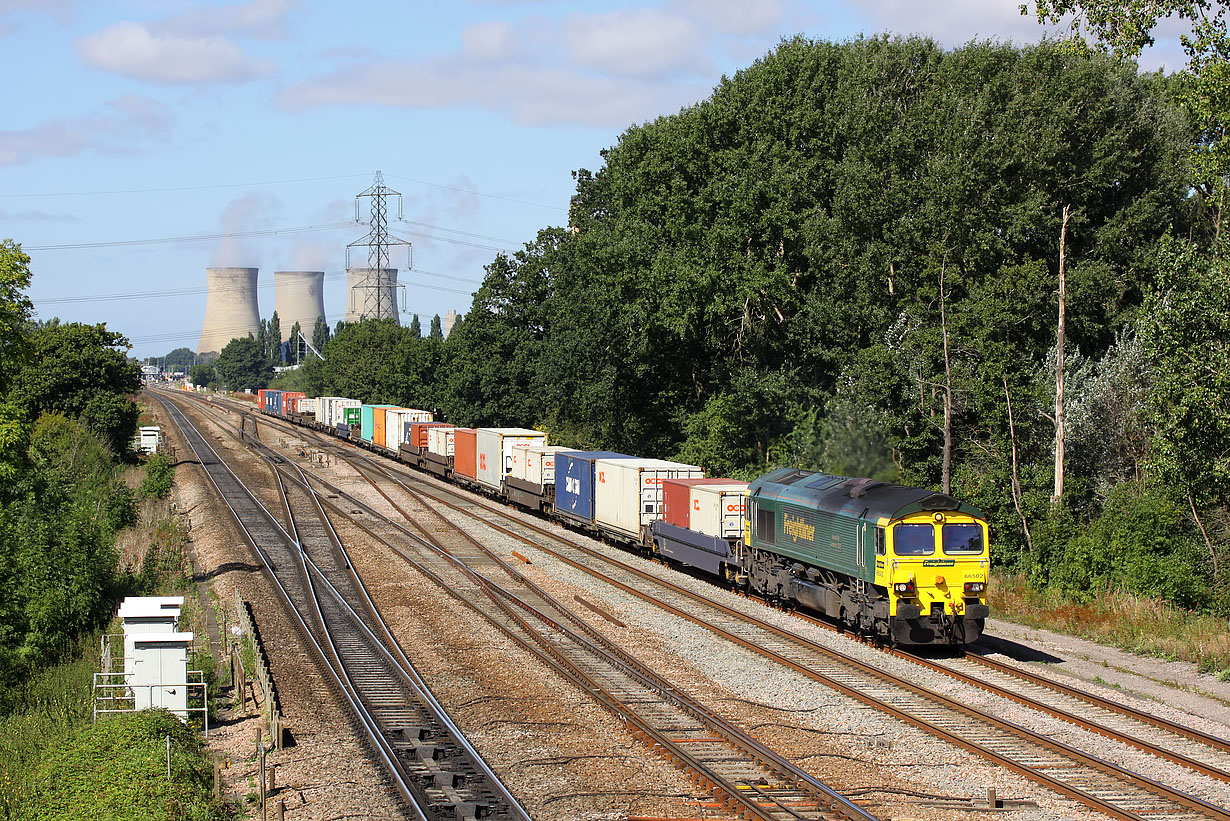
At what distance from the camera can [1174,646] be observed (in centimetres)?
2555

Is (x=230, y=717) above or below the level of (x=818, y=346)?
below

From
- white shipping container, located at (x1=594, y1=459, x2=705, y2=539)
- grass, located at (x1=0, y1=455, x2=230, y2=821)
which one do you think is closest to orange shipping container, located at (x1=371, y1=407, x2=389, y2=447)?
white shipping container, located at (x1=594, y1=459, x2=705, y2=539)

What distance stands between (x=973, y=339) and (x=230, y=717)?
2775 cm

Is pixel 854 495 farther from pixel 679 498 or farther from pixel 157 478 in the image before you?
pixel 157 478

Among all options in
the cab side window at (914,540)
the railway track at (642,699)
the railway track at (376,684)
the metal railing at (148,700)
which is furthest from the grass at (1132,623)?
the metal railing at (148,700)

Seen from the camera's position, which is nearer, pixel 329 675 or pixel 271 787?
pixel 271 787

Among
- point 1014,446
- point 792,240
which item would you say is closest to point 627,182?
point 792,240

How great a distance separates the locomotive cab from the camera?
79.0ft

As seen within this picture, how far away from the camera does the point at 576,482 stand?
147 ft

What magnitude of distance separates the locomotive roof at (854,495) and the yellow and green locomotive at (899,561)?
0.03 m

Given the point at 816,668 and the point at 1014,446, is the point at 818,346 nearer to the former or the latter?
the point at 1014,446

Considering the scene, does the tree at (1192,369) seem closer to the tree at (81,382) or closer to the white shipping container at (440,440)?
the white shipping container at (440,440)

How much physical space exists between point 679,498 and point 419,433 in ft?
125

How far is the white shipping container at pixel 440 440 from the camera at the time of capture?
217 feet
